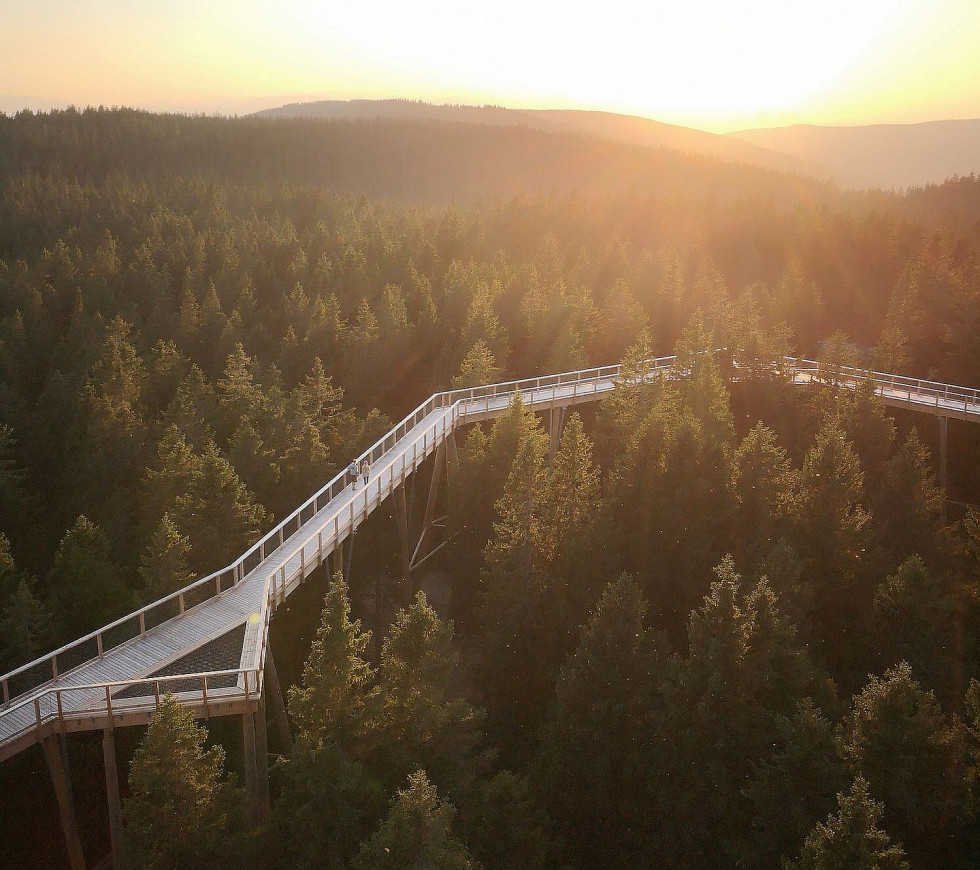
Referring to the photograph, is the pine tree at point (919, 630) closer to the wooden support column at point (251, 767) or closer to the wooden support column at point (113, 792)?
the wooden support column at point (251, 767)

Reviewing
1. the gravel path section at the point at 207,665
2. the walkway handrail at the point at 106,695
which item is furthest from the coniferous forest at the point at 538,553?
the gravel path section at the point at 207,665

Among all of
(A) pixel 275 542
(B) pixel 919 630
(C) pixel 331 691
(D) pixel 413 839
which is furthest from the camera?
(A) pixel 275 542

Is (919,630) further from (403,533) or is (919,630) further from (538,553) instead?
(403,533)

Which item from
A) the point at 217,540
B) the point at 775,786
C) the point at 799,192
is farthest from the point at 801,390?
the point at 799,192

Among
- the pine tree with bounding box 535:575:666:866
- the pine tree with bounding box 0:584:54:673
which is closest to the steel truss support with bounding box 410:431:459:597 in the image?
the pine tree with bounding box 535:575:666:866

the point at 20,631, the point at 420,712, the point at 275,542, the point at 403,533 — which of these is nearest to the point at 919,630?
the point at 420,712

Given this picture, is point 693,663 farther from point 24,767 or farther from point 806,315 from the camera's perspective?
point 806,315
